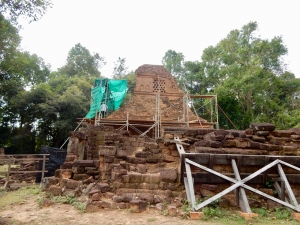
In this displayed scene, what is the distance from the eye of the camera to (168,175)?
214 inches

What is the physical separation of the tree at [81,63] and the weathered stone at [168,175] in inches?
1223

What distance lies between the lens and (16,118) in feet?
88.4

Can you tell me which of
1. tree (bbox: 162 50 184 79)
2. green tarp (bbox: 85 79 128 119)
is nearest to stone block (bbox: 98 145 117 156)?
green tarp (bbox: 85 79 128 119)

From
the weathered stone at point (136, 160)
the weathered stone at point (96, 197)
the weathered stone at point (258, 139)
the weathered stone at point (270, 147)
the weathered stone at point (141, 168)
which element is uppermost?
the weathered stone at point (258, 139)

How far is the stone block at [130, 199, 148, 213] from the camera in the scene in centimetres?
451

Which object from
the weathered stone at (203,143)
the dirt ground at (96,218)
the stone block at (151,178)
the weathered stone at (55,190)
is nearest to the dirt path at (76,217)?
the dirt ground at (96,218)

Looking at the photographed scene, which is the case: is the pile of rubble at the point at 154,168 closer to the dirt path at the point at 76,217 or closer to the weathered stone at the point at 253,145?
the weathered stone at the point at 253,145

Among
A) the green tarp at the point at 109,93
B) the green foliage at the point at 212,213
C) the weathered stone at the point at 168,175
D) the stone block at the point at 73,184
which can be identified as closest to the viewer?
the green foliage at the point at 212,213

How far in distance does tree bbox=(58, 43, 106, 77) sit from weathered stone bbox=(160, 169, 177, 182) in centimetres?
3106

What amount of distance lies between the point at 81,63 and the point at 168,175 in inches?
1376

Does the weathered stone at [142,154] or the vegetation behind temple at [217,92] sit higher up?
the vegetation behind temple at [217,92]

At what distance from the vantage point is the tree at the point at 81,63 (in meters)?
35.9

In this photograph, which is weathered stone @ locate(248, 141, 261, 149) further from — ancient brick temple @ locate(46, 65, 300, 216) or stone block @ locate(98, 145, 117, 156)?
stone block @ locate(98, 145, 117, 156)

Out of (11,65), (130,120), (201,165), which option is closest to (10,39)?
(11,65)
